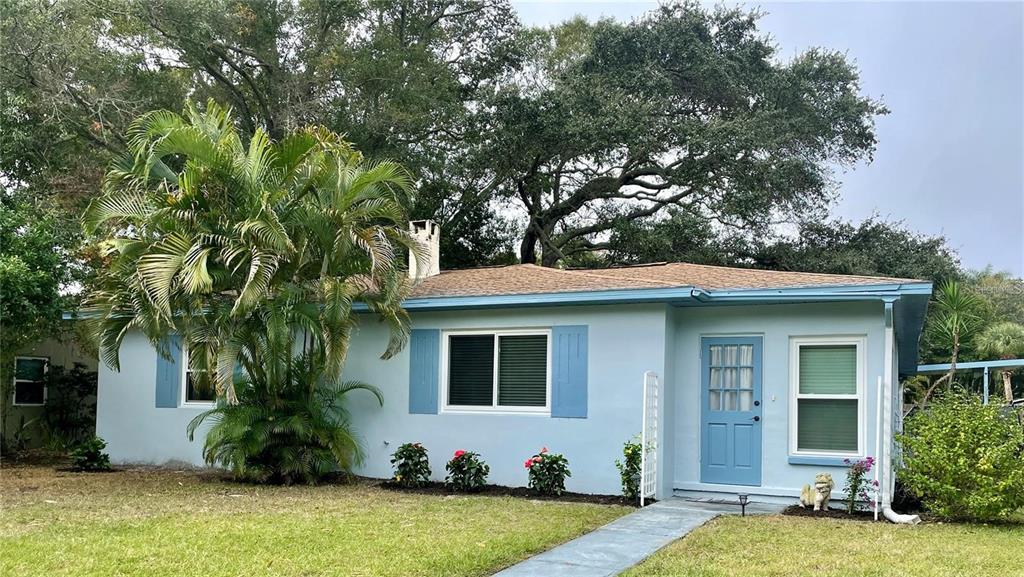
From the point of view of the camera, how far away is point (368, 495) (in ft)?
34.9

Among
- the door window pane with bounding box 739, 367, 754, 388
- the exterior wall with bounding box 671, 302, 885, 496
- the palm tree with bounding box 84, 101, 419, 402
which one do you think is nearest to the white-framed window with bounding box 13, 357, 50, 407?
the palm tree with bounding box 84, 101, 419, 402

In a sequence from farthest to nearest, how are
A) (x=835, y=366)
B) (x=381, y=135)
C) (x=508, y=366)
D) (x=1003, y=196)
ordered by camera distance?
(x=1003, y=196) < (x=381, y=135) < (x=508, y=366) < (x=835, y=366)

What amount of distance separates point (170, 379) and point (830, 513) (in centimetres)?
1008

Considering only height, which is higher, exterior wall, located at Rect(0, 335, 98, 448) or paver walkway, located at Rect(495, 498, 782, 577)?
exterior wall, located at Rect(0, 335, 98, 448)

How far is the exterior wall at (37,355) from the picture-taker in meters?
15.9

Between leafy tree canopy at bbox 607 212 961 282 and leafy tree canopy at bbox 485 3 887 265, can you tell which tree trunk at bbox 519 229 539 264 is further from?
leafy tree canopy at bbox 607 212 961 282

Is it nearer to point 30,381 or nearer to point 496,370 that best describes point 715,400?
point 496,370

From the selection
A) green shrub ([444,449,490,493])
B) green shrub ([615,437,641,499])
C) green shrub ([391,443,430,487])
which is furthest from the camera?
green shrub ([391,443,430,487])

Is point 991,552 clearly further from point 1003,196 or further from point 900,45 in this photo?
point 1003,196

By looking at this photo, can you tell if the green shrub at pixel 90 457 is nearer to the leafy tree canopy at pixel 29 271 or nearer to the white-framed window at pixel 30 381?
the leafy tree canopy at pixel 29 271

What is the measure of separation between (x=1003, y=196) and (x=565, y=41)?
50.6 feet

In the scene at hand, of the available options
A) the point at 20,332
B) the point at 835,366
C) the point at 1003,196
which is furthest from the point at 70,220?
the point at 1003,196

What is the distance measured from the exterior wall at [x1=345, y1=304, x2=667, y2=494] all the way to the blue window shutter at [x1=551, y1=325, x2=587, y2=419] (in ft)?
0.28

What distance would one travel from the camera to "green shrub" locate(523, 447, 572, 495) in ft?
35.4
